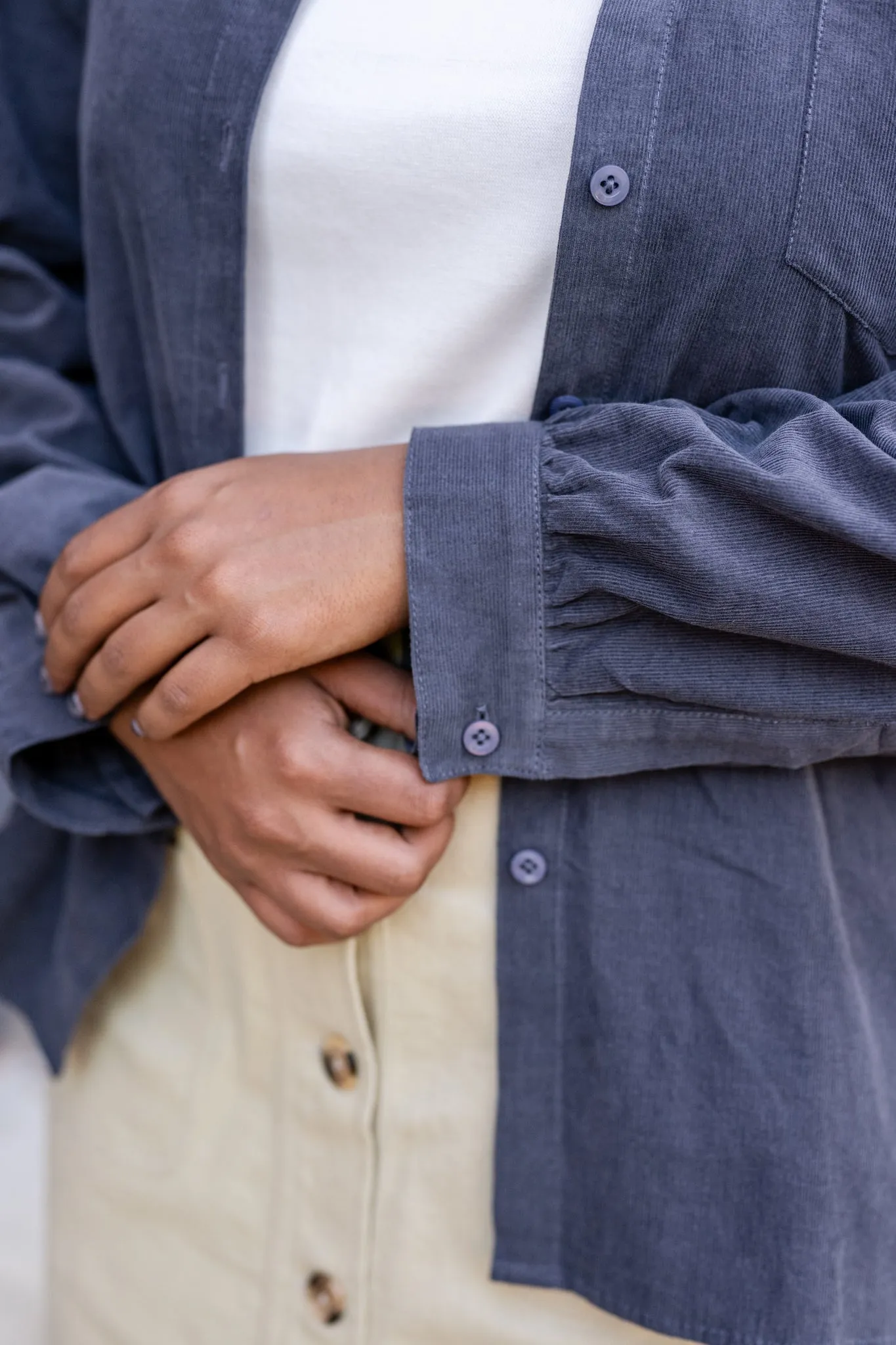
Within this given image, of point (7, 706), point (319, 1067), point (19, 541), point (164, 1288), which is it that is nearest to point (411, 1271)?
point (319, 1067)

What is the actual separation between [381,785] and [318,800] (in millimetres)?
50

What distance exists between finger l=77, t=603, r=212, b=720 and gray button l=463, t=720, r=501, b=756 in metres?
0.21

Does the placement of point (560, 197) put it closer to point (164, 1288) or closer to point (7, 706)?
point (7, 706)

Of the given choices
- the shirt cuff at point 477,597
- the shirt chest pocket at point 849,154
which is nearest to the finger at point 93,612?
the shirt cuff at point 477,597

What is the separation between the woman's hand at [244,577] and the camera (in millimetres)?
751

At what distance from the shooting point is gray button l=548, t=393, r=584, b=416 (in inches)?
30.8

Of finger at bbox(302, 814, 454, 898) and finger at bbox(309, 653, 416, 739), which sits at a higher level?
finger at bbox(309, 653, 416, 739)

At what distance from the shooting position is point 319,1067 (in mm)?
907

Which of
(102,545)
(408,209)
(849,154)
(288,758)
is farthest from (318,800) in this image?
(849,154)

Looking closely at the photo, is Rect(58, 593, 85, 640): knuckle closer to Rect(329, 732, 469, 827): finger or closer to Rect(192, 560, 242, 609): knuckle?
Rect(192, 560, 242, 609): knuckle

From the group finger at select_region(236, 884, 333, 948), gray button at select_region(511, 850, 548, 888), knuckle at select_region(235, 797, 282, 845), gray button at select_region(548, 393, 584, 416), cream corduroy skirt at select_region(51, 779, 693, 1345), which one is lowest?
cream corduroy skirt at select_region(51, 779, 693, 1345)

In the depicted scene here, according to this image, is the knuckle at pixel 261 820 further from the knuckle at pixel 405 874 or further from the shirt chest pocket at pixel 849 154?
the shirt chest pocket at pixel 849 154

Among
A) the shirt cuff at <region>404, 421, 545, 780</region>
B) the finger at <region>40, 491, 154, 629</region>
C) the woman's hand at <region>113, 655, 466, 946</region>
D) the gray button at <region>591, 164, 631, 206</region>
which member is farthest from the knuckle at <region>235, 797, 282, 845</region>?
the gray button at <region>591, 164, 631, 206</region>

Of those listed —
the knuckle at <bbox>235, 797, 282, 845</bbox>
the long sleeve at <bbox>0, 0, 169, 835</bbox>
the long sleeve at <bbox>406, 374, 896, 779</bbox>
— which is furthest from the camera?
the long sleeve at <bbox>0, 0, 169, 835</bbox>
